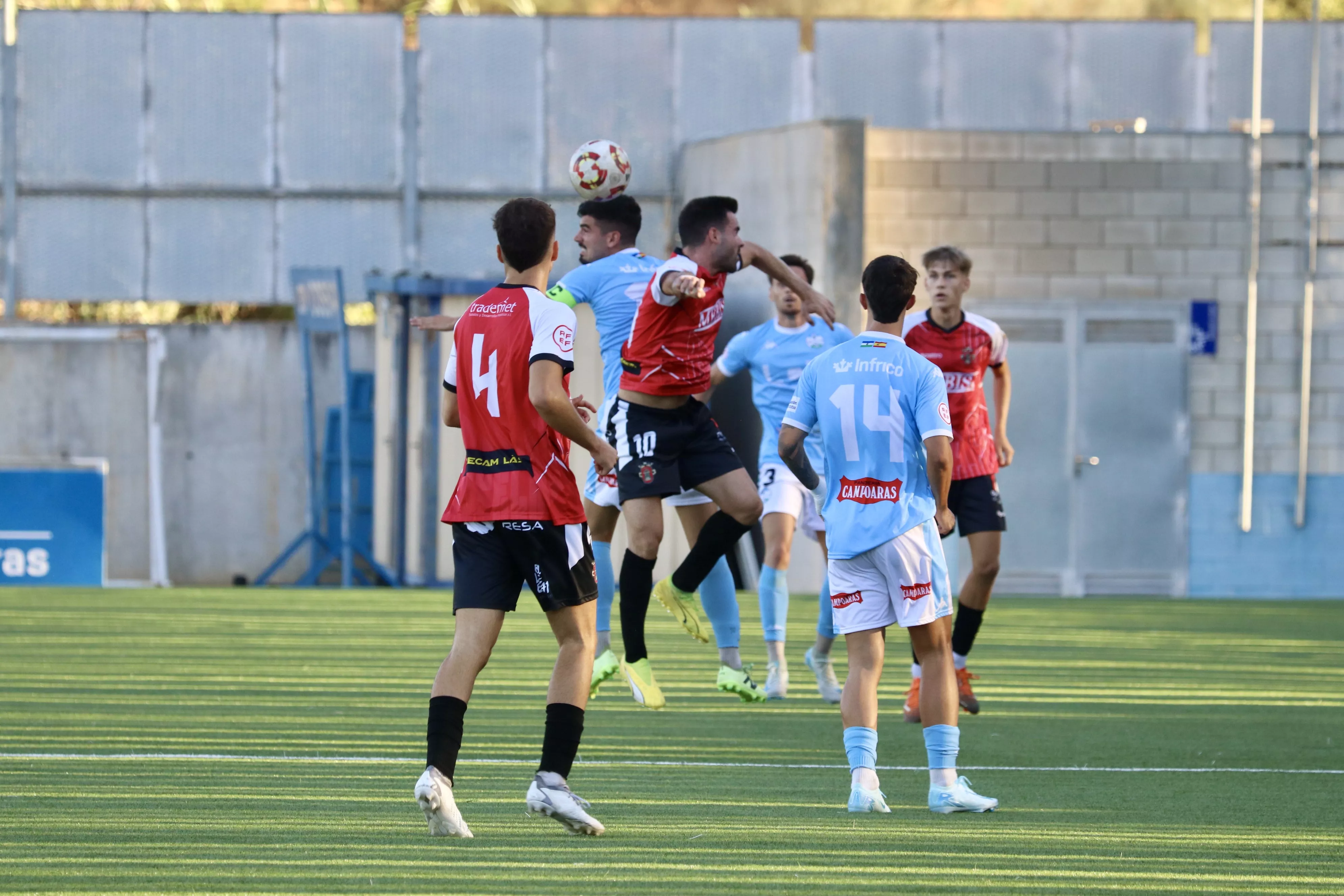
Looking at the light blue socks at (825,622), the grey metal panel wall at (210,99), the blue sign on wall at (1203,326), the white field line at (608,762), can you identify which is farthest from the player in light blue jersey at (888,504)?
the grey metal panel wall at (210,99)

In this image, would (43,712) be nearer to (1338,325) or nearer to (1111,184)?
(1111,184)

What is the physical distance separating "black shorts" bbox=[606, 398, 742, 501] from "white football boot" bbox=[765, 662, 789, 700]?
1.43 meters

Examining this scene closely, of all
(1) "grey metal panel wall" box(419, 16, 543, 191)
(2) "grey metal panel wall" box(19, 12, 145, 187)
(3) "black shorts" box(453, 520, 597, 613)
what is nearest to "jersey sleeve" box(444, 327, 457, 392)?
(3) "black shorts" box(453, 520, 597, 613)

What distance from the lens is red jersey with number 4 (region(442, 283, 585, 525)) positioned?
18.0 ft

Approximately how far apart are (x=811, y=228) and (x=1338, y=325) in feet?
19.1

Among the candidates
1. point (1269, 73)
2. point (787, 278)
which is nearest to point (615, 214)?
point (787, 278)

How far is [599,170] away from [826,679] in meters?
2.77

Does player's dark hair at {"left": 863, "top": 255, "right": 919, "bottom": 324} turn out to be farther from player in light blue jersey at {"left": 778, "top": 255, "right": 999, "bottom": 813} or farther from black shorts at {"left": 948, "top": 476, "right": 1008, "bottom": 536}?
black shorts at {"left": 948, "top": 476, "right": 1008, "bottom": 536}

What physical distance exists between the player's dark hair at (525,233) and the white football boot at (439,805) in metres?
1.52

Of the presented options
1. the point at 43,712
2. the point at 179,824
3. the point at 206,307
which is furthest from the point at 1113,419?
the point at 206,307

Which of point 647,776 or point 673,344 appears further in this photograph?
point 673,344

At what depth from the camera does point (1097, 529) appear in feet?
63.8

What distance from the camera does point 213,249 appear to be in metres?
22.6

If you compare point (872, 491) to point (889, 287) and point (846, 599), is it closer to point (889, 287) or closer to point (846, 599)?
point (846, 599)
